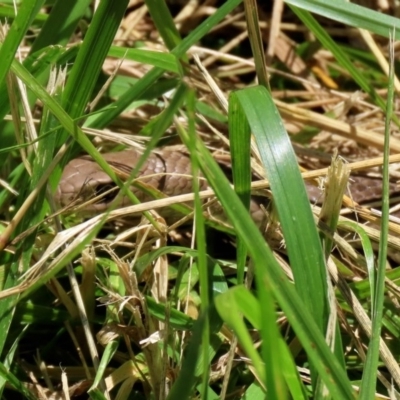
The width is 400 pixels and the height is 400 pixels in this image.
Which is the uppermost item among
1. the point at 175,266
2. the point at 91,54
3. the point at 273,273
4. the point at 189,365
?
the point at 91,54

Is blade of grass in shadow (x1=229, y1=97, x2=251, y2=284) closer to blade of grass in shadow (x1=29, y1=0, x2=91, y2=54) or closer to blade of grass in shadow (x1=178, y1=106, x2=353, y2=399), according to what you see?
blade of grass in shadow (x1=178, y1=106, x2=353, y2=399)

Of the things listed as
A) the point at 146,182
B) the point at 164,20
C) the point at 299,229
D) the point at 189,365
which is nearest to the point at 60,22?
the point at 164,20

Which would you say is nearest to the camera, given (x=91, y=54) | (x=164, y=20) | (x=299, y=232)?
(x=299, y=232)

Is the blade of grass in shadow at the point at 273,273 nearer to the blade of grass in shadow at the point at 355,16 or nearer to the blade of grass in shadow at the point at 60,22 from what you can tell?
the blade of grass in shadow at the point at 355,16

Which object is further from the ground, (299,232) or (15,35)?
(15,35)

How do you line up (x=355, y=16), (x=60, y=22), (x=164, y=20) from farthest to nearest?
(x=164, y=20) → (x=60, y=22) → (x=355, y=16)

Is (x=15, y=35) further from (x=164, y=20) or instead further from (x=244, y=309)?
(x=244, y=309)

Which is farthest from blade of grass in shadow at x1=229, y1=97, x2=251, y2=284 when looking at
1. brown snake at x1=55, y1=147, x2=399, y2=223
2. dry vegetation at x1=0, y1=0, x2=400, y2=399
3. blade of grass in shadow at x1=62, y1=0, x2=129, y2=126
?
brown snake at x1=55, y1=147, x2=399, y2=223
